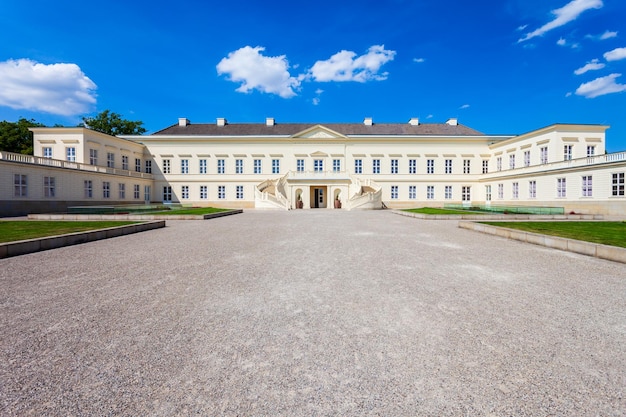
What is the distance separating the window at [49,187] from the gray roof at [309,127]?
57.9ft

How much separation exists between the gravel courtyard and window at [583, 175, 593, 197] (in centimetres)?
2432

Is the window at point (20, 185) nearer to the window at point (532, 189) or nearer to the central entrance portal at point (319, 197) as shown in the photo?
the central entrance portal at point (319, 197)

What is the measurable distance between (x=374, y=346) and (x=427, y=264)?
4118 mm

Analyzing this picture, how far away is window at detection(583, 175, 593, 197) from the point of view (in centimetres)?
2408

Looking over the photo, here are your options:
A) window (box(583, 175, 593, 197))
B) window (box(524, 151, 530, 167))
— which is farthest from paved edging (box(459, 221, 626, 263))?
window (box(524, 151, 530, 167))

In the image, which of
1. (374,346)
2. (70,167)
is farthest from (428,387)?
(70,167)

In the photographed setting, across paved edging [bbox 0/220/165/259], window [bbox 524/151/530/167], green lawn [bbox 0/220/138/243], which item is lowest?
paved edging [bbox 0/220/165/259]

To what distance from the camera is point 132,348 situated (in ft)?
9.69

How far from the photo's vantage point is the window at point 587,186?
79.0ft

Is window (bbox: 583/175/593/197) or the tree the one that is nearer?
window (bbox: 583/175/593/197)

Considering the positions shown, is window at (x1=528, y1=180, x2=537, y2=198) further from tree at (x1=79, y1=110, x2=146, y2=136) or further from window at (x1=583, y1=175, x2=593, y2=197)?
tree at (x1=79, y1=110, x2=146, y2=136)

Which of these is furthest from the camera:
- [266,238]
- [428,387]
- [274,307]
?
[266,238]

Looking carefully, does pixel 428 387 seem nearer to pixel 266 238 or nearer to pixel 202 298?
pixel 202 298

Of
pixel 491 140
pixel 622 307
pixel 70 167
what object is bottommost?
pixel 622 307
